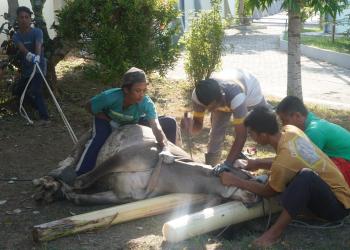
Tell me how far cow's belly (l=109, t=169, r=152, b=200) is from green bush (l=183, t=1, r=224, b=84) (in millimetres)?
5377

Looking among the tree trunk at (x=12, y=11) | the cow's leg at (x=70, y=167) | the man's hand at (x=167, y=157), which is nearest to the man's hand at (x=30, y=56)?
the tree trunk at (x=12, y=11)

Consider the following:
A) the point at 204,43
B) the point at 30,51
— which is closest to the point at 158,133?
the point at 30,51

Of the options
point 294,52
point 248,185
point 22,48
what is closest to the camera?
point 248,185

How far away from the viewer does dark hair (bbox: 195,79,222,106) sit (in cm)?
437

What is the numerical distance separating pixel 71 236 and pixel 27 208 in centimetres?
87

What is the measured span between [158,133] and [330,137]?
1.47 metres

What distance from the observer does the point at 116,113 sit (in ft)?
16.0

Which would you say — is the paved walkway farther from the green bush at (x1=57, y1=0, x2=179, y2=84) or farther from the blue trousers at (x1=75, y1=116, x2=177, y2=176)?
the green bush at (x1=57, y1=0, x2=179, y2=84)

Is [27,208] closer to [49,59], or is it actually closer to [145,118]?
[145,118]

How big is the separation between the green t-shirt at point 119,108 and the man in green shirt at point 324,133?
127cm

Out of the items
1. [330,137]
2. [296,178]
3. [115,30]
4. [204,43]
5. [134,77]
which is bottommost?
[296,178]

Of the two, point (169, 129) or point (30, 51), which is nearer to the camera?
point (169, 129)

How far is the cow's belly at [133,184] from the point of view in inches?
175

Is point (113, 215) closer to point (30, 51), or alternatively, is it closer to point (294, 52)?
point (30, 51)
